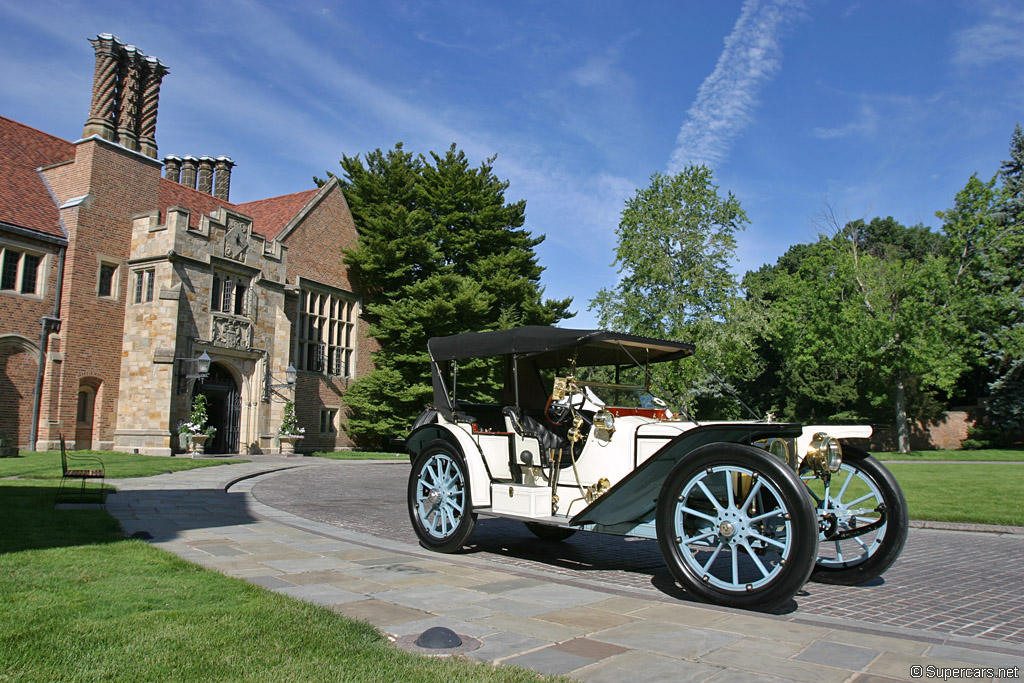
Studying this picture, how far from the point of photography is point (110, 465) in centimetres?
1633

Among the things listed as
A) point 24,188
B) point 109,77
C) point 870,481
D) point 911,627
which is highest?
point 109,77

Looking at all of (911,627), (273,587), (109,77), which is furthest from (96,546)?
(109,77)

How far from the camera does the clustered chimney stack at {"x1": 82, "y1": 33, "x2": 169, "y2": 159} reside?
79.0ft

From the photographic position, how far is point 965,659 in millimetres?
3621

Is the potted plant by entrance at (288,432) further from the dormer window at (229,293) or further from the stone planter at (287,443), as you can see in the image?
the dormer window at (229,293)

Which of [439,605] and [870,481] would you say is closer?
[439,605]

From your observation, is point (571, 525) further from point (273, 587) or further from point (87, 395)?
point (87, 395)

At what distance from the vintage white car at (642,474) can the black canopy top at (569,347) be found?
0.05ft

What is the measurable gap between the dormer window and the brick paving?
49.3ft

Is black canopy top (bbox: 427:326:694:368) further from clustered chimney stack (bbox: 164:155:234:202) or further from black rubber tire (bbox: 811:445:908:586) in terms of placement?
clustered chimney stack (bbox: 164:155:234:202)

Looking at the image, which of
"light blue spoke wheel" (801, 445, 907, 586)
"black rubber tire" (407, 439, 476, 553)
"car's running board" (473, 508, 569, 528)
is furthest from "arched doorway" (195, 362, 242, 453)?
"light blue spoke wheel" (801, 445, 907, 586)

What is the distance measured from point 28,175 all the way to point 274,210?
11186 mm

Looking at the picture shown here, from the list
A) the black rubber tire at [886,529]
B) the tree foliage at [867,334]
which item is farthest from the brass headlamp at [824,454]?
the tree foliage at [867,334]

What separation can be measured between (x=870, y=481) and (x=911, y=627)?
4.32 ft
